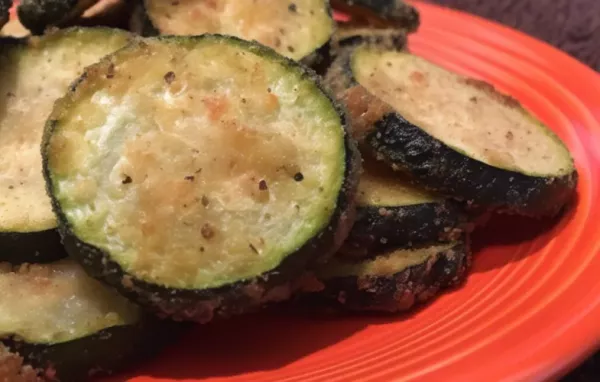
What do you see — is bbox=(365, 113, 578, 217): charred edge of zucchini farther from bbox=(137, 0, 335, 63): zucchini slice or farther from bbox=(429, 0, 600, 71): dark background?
bbox=(429, 0, 600, 71): dark background

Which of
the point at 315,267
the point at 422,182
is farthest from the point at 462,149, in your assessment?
the point at 315,267

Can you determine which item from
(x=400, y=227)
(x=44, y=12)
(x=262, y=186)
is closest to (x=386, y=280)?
(x=400, y=227)

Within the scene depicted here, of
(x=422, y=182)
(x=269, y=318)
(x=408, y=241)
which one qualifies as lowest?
(x=269, y=318)

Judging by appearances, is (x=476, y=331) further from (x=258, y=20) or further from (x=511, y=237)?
(x=258, y=20)

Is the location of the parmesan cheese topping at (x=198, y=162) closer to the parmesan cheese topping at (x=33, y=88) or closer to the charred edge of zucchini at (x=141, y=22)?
the parmesan cheese topping at (x=33, y=88)

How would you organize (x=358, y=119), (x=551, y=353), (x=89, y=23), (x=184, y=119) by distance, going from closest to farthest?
1. (x=551, y=353)
2. (x=184, y=119)
3. (x=358, y=119)
4. (x=89, y=23)

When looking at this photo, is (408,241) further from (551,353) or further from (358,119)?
(551,353)

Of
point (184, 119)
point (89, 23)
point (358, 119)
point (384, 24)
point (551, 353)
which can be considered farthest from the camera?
point (384, 24)
